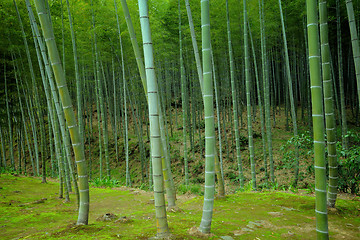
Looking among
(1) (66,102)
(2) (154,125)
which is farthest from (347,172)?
(1) (66,102)

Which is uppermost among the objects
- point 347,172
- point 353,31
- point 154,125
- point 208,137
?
point 353,31

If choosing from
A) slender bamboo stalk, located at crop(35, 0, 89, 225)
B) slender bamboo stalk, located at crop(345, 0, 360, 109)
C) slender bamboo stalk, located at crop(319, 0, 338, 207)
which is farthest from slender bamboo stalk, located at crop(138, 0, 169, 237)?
slender bamboo stalk, located at crop(345, 0, 360, 109)

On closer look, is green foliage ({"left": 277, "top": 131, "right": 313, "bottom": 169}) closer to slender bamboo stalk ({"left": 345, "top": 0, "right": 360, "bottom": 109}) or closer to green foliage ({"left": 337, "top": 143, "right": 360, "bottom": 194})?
green foliage ({"left": 337, "top": 143, "right": 360, "bottom": 194})

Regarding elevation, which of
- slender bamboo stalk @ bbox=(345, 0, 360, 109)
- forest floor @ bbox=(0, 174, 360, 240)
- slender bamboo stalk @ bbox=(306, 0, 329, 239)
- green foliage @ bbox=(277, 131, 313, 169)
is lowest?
forest floor @ bbox=(0, 174, 360, 240)

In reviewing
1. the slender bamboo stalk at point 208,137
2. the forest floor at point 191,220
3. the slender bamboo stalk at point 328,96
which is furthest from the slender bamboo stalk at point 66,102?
the slender bamboo stalk at point 328,96

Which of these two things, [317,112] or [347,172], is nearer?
[317,112]

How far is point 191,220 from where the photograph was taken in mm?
2596

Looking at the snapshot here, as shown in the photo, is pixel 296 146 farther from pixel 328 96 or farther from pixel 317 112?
pixel 317 112

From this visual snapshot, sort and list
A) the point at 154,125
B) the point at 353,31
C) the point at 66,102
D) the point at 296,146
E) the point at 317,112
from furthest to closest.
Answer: the point at 296,146, the point at 353,31, the point at 66,102, the point at 154,125, the point at 317,112

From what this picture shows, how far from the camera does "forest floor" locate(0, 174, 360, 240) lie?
7.06 ft

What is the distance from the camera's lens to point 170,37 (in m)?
9.63

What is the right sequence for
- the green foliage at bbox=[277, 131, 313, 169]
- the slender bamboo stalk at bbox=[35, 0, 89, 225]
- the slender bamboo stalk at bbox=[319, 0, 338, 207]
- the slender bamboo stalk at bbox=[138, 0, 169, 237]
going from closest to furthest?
the slender bamboo stalk at bbox=[138, 0, 169, 237] < the slender bamboo stalk at bbox=[35, 0, 89, 225] < the slender bamboo stalk at bbox=[319, 0, 338, 207] < the green foliage at bbox=[277, 131, 313, 169]

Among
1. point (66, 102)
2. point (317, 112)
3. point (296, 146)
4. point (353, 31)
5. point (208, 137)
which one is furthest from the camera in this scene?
point (296, 146)

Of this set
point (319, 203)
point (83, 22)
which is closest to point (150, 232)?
point (319, 203)
